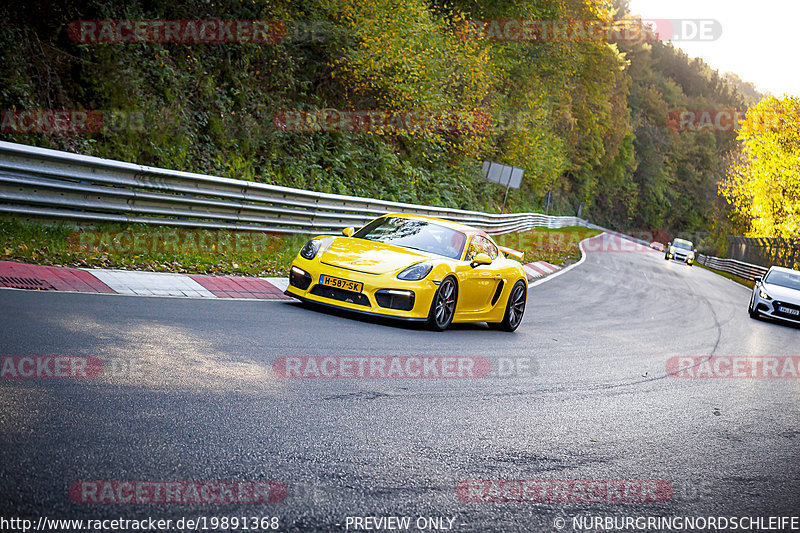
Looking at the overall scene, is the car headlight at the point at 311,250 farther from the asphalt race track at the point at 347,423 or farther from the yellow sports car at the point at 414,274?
the asphalt race track at the point at 347,423

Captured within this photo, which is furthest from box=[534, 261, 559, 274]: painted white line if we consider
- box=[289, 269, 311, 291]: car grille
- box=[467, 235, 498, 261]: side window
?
box=[289, 269, 311, 291]: car grille

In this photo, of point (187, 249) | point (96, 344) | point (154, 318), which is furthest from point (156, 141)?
point (96, 344)

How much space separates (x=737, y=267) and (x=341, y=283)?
42136 mm

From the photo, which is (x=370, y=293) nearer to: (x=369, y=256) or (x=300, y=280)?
(x=369, y=256)

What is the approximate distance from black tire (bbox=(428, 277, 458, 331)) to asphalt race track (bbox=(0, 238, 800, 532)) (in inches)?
12.6

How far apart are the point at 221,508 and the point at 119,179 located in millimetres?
8748

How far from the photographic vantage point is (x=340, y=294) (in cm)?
910

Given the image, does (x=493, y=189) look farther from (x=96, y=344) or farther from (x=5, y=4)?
(x=96, y=344)

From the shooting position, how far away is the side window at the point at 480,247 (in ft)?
33.8

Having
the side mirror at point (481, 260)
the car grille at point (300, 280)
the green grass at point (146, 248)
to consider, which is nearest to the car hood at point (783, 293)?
the side mirror at point (481, 260)

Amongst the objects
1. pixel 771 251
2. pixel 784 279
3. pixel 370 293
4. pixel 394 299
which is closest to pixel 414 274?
pixel 394 299

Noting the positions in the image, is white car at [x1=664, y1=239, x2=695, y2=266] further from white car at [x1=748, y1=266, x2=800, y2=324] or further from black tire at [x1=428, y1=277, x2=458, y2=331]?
Result: black tire at [x1=428, y1=277, x2=458, y2=331]

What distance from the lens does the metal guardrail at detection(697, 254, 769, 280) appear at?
134 feet

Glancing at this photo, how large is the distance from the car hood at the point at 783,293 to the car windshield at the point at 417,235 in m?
11.4
